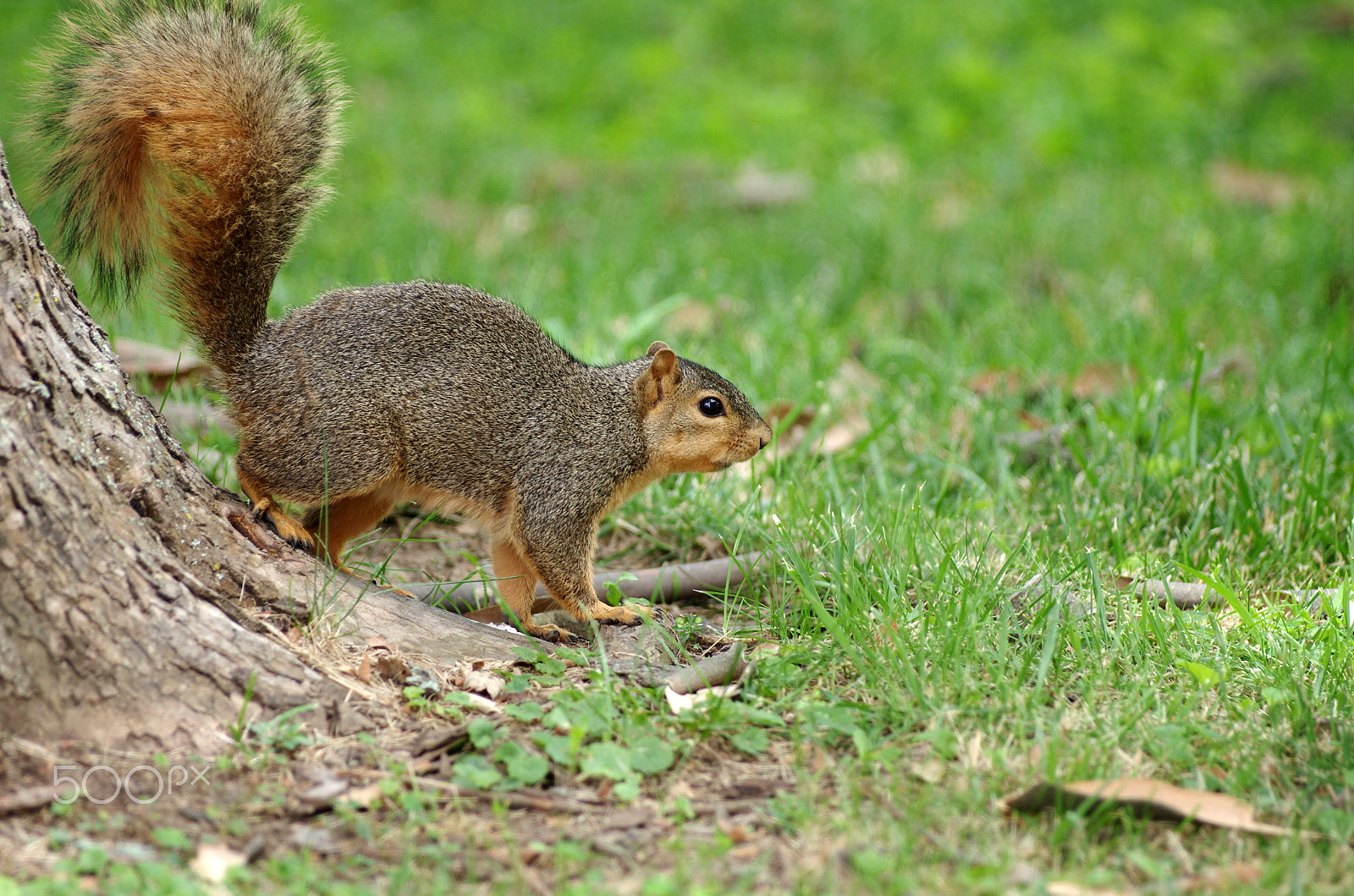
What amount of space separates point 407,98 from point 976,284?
3.98m

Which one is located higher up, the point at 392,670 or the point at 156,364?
the point at 156,364

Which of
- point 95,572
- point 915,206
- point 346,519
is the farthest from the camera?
point 915,206

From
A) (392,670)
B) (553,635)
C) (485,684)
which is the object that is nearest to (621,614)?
(553,635)

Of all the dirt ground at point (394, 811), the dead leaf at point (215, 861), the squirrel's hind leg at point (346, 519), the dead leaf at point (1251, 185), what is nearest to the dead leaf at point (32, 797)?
the dirt ground at point (394, 811)

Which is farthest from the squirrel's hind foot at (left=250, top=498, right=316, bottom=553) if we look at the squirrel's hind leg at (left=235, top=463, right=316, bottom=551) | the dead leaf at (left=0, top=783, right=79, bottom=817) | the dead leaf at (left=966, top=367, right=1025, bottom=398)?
the dead leaf at (left=966, top=367, right=1025, bottom=398)

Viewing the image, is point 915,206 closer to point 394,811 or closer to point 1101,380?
point 1101,380

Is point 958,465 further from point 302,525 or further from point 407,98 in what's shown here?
point 407,98

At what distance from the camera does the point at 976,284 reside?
514 centimetres

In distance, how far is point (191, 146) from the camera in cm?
260

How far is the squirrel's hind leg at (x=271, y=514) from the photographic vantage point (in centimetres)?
268

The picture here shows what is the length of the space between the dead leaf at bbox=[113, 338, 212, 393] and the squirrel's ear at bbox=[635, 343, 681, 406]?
1.36 m

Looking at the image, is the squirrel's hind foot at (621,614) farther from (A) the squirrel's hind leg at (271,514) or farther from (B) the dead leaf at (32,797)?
(B) the dead leaf at (32,797)

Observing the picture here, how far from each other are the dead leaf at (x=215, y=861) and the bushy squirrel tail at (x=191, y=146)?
1245 millimetres

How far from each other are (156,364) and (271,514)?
47.1 inches
